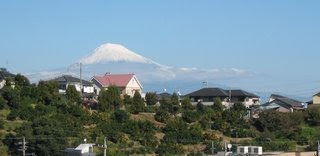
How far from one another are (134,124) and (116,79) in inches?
949

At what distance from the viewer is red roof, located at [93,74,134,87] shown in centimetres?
6131

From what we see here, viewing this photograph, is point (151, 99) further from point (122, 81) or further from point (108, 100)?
point (122, 81)

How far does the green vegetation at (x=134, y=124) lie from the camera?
3312 cm

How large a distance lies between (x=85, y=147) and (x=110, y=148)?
18.1 feet

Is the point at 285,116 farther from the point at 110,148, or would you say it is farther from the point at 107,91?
the point at 110,148

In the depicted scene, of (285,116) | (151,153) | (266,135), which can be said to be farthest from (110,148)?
(285,116)

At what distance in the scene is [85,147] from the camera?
28.0 metres

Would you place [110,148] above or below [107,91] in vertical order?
below

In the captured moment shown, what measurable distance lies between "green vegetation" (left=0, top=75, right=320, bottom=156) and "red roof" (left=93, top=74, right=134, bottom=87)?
1308 centimetres

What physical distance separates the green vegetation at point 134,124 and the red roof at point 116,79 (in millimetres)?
13082

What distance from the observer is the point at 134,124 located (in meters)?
38.5

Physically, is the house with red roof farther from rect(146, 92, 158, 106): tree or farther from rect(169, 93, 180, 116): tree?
rect(169, 93, 180, 116): tree

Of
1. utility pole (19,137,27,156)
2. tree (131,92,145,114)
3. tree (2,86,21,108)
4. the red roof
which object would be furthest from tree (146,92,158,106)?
utility pole (19,137,27,156)

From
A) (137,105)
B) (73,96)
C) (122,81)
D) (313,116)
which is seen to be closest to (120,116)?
(137,105)
